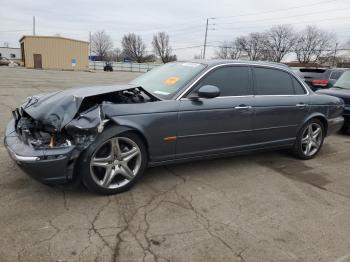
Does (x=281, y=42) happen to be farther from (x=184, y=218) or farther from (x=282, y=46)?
(x=184, y=218)

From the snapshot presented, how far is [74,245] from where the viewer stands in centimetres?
262

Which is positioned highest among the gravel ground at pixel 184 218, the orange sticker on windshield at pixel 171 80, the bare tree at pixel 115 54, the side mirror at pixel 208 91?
the bare tree at pixel 115 54

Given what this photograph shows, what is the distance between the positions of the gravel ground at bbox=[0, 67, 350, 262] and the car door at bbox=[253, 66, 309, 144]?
0.67 metres

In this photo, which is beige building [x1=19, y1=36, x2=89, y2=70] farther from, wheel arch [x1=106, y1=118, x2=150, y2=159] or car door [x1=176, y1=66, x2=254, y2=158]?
wheel arch [x1=106, y1=118, x2=150, y2=159]

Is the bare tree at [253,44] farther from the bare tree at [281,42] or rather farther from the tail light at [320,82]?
the tail light at [320,82]

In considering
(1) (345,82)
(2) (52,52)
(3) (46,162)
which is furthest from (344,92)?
(2) (52,52)

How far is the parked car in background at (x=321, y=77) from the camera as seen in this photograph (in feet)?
37.7

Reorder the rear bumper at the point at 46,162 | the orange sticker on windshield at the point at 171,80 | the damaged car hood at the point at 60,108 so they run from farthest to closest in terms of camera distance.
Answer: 1. the orange sticker on windshield at the point at 171,80
2. the damaged car hood at the point at 60,108
3. the rear bumper at the point at 46,162

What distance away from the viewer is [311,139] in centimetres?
540

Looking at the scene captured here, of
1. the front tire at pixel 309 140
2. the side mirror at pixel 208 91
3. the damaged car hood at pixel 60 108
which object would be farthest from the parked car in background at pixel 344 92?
the damaged car hood at pixel 60 108

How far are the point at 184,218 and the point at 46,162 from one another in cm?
145

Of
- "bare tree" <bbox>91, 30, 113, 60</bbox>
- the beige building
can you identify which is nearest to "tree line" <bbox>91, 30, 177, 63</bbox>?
"bare tree" <bbox>91, 30, 113, 60</bbox>

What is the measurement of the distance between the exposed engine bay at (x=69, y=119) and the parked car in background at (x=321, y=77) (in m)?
9.52

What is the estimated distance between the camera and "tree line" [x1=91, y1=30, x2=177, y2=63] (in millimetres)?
89800
